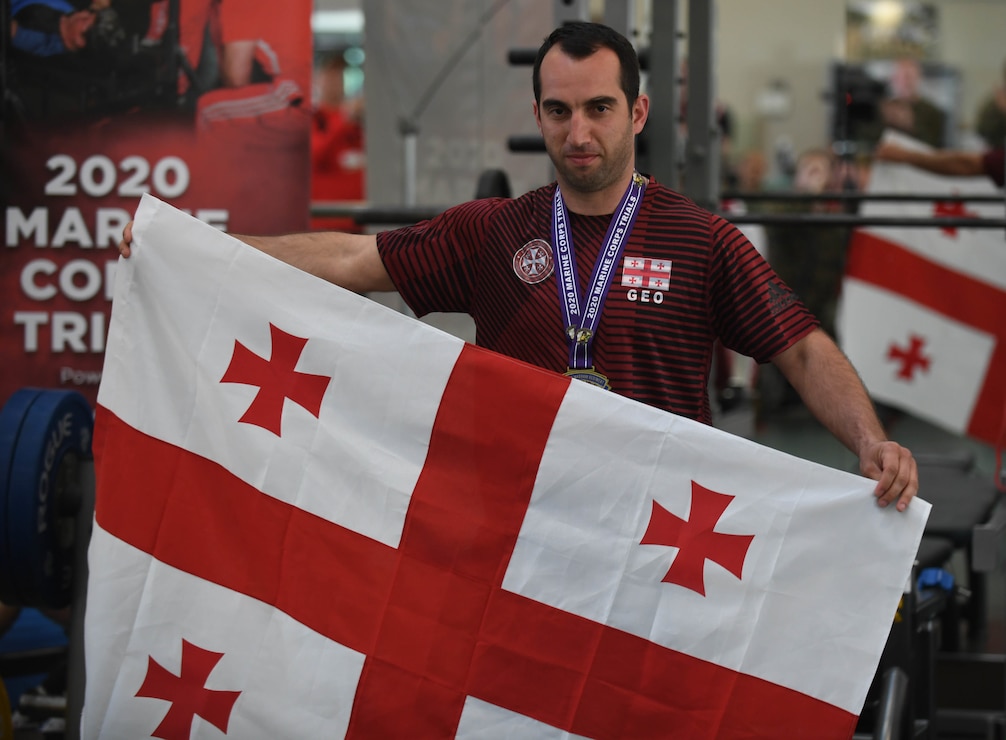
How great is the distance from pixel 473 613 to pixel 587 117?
3.17 feet

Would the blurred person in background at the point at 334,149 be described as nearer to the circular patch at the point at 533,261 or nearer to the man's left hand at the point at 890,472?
the circular patch at the point at 533,261

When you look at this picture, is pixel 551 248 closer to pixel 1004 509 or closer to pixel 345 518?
pixel 345 518

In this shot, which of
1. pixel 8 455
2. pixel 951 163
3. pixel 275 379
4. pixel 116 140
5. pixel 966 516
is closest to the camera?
pixel 275 379

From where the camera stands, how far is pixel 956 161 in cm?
699

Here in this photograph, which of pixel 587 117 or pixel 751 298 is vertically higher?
pixel 587 117

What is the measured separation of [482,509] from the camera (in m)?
2.74

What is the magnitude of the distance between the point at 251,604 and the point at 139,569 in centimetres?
25

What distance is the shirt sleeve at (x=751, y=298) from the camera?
2693mm

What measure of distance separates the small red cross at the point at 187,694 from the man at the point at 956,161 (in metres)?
4.89

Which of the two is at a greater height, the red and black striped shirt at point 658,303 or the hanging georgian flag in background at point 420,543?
the red and black striped shirt at point 658,303

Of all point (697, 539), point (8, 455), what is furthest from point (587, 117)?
point (8, 455)

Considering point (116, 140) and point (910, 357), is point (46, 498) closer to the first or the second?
point (116, 140)

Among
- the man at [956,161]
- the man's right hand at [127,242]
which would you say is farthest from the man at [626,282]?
the man at [956,161]

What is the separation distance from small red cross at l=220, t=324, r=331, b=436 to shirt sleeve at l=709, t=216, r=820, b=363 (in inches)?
31.7
